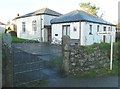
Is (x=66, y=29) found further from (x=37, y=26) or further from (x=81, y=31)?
(x=37, y=26)

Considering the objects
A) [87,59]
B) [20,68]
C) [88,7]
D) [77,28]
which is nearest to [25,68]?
[20,68]

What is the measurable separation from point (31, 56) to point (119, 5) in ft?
27.5

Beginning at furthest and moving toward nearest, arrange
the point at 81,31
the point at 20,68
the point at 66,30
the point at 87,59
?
the point at 66,30, the point at 81,31, the point at 87,59, the point at 20,68

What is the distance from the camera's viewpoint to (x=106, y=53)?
42.7ft

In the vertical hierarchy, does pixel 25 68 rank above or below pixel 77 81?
above

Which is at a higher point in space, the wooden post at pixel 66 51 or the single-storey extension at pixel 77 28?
the single-storey extension at pixel 77 28

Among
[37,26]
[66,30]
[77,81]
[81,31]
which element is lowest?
[77,81]

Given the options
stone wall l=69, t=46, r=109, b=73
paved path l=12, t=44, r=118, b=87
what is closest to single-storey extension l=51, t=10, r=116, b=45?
stone wall l=69, t=46, r=109, b=73

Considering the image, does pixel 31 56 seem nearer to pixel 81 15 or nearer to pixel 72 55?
pixel 72 55

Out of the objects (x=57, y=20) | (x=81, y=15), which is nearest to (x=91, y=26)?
(x=81, y=15)

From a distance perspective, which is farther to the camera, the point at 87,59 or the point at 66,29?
the point at 66,29

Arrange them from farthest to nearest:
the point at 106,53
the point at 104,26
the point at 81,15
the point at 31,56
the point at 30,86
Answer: the point at 104,26
the point at 81,15
the point at 106,53
the point at 31,56
the point at 30,86

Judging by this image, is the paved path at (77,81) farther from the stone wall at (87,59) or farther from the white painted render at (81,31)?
→ the white painted render at (81,31)

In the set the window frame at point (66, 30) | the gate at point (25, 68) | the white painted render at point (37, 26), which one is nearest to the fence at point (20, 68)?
the gate at point (25, 68)
